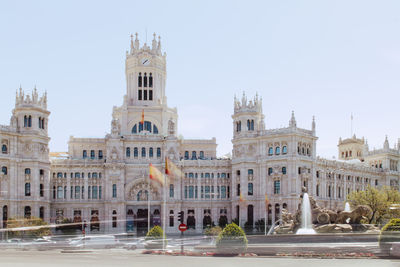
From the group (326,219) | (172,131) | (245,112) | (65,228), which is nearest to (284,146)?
(245,112)

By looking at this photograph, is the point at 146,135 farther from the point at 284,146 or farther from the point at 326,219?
the point at 326,219

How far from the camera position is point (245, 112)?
125 metres

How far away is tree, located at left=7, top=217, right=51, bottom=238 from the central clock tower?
3810cm

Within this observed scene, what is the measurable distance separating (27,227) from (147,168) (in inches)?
1205

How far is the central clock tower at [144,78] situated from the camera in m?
138

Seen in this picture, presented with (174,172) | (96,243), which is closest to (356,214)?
(96,243)

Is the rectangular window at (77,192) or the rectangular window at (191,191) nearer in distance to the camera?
the rectangular window at (77,192)

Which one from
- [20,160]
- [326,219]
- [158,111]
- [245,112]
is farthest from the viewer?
[158,111]

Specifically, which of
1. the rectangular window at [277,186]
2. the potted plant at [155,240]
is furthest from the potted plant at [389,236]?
the rectangular window at [277,186]

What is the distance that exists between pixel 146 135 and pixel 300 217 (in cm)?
5948

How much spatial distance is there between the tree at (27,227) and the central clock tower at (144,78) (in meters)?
38.1

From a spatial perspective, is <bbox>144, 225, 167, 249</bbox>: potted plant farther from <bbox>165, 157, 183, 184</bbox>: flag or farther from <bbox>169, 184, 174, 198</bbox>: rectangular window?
<bbox>169, 184, 174, 198</bbox>: rectangular window

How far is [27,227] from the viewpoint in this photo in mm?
101562

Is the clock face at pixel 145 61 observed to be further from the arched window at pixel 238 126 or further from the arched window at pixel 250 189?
the arched window at pixel 250 189
